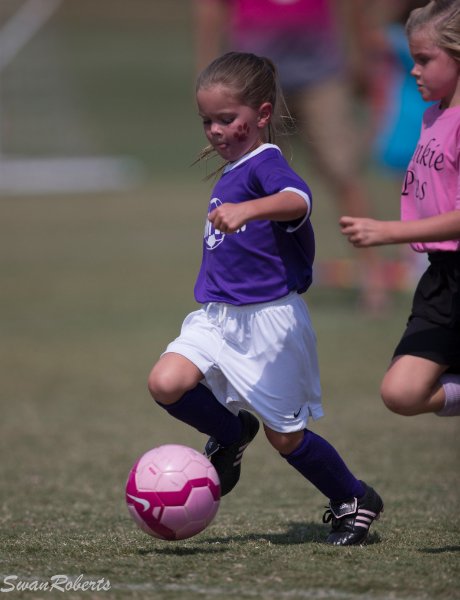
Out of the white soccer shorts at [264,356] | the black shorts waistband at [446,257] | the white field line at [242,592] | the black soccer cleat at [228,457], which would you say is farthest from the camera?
the black soccer cleat at [228,457]

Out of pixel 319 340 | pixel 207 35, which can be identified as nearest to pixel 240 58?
pixel 319 340

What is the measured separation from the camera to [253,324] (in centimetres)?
405

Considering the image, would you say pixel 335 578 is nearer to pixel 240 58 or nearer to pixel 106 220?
pixel 240 58

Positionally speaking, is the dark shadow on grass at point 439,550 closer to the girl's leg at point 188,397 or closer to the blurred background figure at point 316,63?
the girl's leg at point 188,397

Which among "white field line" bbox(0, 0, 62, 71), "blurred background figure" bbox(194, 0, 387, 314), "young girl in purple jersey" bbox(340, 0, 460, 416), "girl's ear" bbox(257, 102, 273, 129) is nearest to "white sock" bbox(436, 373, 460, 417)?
"young girl in purple jersey" bbox(340, 0, 460, 416)

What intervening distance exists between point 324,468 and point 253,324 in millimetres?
563

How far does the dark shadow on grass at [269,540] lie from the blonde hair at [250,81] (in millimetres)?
1420

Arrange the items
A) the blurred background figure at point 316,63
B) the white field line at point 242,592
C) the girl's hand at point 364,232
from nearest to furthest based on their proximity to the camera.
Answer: the white field line at point 242,592 < the girl's hand at point 364,232 < the blurred background figure at point 316,63

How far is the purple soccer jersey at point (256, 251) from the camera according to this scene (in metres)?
4.04

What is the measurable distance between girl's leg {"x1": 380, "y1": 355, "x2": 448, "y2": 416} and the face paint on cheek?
95 cm

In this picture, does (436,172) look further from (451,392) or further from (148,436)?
(148,436)

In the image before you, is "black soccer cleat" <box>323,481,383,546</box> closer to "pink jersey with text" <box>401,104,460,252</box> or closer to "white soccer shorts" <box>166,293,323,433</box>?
"white soccer shorts" <box>166,293,323,433</box>

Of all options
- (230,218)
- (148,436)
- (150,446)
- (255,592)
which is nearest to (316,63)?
(148,436)

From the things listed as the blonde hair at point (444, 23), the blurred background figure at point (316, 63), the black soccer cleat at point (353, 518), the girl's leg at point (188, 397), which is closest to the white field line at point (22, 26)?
the blurred background figure at point (316, 63)
